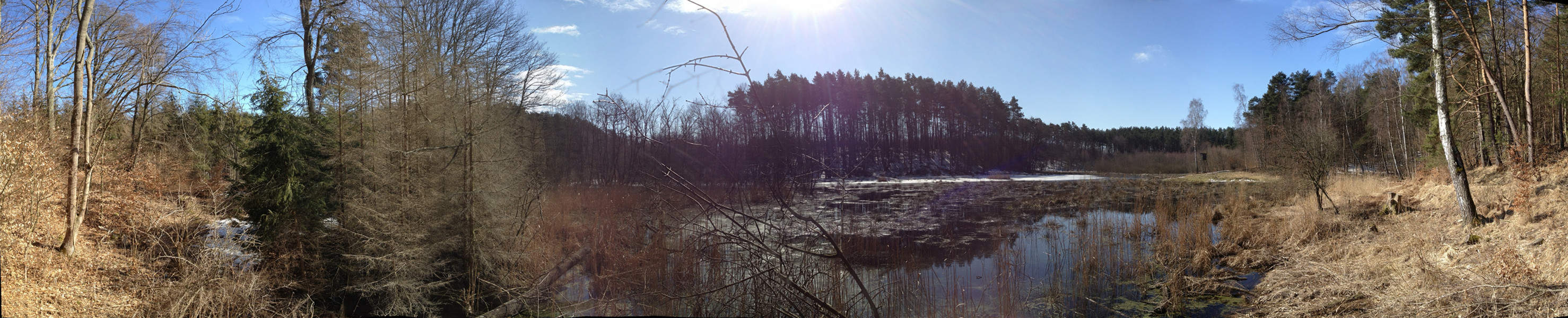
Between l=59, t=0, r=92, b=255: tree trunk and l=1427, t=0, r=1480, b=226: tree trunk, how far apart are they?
17214mm

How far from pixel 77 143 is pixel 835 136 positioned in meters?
10.3

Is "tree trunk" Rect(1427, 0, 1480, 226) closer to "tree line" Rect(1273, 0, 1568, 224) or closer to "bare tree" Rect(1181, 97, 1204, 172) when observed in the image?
"tree line" Rect(1273, 0, 1568, 224)

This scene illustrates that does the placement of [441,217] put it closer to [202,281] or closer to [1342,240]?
[202,281]

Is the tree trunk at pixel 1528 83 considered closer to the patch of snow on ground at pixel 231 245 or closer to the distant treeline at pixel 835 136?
the distant treeline at pixel 835 136

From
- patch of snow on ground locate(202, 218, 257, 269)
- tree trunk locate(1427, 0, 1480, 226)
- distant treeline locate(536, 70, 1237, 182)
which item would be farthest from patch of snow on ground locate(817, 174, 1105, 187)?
patch of snow on ground locate(202, 218, 257, 269)

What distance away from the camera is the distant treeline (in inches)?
144

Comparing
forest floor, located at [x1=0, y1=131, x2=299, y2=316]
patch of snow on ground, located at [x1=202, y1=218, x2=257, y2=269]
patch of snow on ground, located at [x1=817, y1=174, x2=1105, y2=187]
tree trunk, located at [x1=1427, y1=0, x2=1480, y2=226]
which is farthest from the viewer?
patch of snow on ground, located at [x1=817, y1=174, x2=1105, y2=187]

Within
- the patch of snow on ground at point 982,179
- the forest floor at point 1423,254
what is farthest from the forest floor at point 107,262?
the patch of snow on ground at point 982,179

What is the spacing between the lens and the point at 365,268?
873 centimetres

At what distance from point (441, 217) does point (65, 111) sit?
483 inches

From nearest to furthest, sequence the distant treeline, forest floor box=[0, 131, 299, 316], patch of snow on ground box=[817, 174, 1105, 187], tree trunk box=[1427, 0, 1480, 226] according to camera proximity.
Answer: the distant treeline → forest floor box=[0, 131, 299, 316] → tree trunk box=[1427, 0, 1480, 226] → patch of snow on ground box=[817, 174, 1105, 187]

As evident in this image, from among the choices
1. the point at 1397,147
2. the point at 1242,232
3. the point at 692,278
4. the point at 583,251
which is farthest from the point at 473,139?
the point at 1397,147

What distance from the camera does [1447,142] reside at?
7738mm

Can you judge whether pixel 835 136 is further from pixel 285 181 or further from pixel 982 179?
pixel 982 179
